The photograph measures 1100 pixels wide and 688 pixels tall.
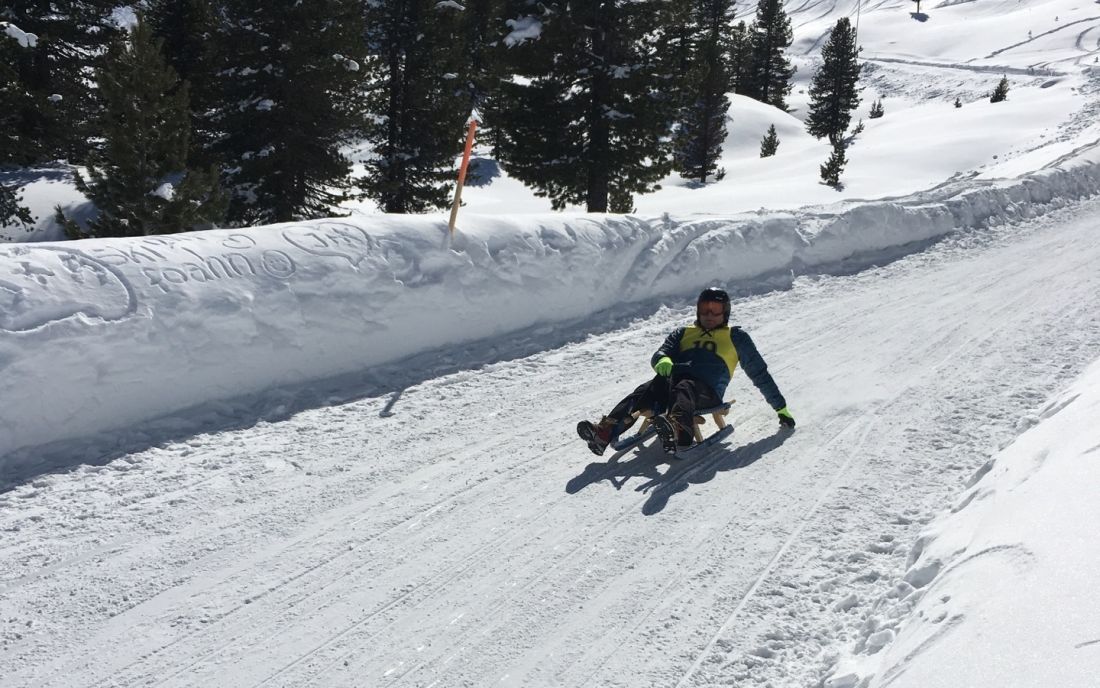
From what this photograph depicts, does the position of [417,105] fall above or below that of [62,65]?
below

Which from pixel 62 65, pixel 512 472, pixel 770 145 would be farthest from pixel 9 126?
pixel 770 145

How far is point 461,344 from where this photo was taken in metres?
7.83

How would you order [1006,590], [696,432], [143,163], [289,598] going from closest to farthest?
[1006,590], [289,598], [696,432], [143,163]

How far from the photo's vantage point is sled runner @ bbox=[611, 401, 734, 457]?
572cm

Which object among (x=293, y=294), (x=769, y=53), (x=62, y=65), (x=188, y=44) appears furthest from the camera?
(x=769, y=53)

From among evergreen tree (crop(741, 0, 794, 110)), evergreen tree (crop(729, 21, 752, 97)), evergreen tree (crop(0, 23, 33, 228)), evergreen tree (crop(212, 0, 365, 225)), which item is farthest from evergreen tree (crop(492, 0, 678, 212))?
evergreen tree (crop(741, 0, 794, 110))

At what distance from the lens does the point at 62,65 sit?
1911 centimetres

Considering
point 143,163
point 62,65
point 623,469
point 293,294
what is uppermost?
point 62,65

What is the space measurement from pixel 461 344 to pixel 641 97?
10.6 m

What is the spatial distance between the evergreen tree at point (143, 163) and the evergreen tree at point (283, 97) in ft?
7.89

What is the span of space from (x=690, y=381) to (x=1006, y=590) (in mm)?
3022

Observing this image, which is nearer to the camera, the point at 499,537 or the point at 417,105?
the point at 499,537

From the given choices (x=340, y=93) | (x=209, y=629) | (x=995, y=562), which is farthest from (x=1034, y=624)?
(x=340, y=93)

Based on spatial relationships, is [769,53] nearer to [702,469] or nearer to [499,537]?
[702,469]
